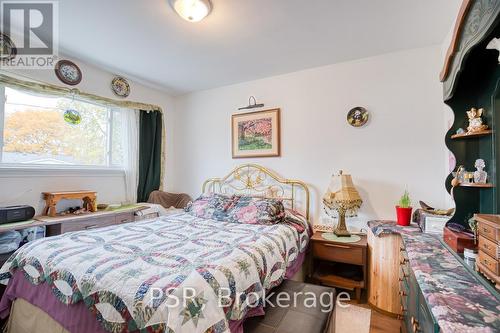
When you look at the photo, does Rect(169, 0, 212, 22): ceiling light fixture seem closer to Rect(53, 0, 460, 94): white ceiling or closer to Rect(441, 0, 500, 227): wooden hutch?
Rect(53, 0, 460, 94): white ceiling

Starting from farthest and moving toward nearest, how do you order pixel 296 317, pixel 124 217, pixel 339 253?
pixel 124 217
pixel 339 253
pixel 296 317

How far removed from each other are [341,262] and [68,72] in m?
3.67

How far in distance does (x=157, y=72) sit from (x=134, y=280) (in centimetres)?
268

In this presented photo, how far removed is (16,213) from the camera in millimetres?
2082

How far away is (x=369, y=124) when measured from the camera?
2613mm

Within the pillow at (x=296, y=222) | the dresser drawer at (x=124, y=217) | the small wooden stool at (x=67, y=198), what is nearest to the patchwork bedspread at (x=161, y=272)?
the pillow at (x=296, y=222)

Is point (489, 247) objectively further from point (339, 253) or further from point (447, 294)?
point (339, 253)

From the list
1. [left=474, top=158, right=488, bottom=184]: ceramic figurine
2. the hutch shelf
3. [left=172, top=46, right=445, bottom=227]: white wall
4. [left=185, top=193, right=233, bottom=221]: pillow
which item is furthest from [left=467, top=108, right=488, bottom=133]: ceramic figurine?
[left=185, top=193, right=233, bottom=221]: pillow

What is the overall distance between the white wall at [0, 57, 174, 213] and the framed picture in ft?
4.33

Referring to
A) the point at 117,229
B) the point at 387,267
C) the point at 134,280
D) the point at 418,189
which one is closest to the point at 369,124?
the point at 418,189

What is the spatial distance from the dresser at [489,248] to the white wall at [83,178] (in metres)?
3.50

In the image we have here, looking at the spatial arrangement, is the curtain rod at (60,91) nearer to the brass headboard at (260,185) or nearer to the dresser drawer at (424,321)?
the brass headboard at (260,185)

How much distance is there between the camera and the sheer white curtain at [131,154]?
129 inches

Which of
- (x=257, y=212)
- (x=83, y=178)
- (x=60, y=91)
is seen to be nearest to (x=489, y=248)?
(x=257, y=212)
